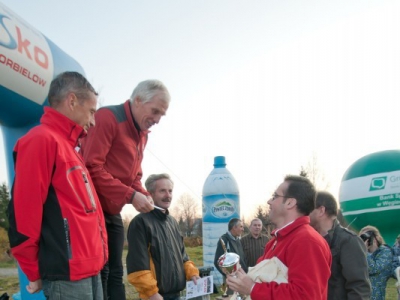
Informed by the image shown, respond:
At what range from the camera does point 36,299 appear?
11.4 ft

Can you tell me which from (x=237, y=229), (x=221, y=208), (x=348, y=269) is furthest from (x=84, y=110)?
(x=221, y=208)

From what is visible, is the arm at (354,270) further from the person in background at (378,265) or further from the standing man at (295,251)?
the person in background at (378,265)

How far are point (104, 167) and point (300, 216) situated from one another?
51.7 inches

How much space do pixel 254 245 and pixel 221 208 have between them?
2362 millimetres

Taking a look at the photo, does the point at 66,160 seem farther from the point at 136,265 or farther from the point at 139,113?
the point at 136,265

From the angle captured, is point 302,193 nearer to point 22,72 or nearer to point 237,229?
point 22,72

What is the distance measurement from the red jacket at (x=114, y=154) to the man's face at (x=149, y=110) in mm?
51

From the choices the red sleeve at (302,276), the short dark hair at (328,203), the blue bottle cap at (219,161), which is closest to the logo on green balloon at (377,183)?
the blue bottle cap at (219,161)

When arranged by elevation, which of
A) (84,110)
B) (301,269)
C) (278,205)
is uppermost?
(84,110)

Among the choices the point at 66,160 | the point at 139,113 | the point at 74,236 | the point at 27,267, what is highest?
the point at 139,113

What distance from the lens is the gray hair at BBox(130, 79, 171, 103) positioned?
2814 millimetres

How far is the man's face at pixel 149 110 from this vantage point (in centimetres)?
281

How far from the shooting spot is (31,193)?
1.86 m

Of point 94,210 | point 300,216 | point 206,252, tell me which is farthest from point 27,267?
point 206,252
